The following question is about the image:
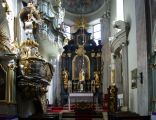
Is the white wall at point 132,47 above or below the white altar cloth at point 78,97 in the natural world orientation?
above

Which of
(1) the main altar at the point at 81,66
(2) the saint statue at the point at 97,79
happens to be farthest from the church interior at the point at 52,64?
(2) the saint statue at the point at 97,79

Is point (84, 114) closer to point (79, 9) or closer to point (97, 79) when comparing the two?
point (97, 79)

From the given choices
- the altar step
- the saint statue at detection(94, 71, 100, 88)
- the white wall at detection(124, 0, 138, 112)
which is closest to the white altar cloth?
the saint statue at detection(94, 71, 100, 88)

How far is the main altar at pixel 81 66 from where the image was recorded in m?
28.2

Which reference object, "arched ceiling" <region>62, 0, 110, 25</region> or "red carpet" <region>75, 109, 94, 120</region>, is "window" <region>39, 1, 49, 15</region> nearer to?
"red carpet" <region>75, 109, 94, 120</region>

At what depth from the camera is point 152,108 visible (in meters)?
12.2

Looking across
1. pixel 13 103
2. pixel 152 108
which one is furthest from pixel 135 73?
pixel 13 103

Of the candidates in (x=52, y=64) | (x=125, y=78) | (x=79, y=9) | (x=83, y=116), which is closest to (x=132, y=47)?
(x=125, y=78)

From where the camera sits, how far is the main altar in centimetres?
2816

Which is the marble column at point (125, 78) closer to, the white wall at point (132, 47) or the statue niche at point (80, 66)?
the white wall at point (132, 47)

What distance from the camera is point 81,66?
29078mm

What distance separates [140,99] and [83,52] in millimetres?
16075

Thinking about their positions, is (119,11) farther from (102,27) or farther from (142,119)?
(142,119)

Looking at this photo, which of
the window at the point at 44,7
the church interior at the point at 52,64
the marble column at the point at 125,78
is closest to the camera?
the church interior at the point at 52,64
